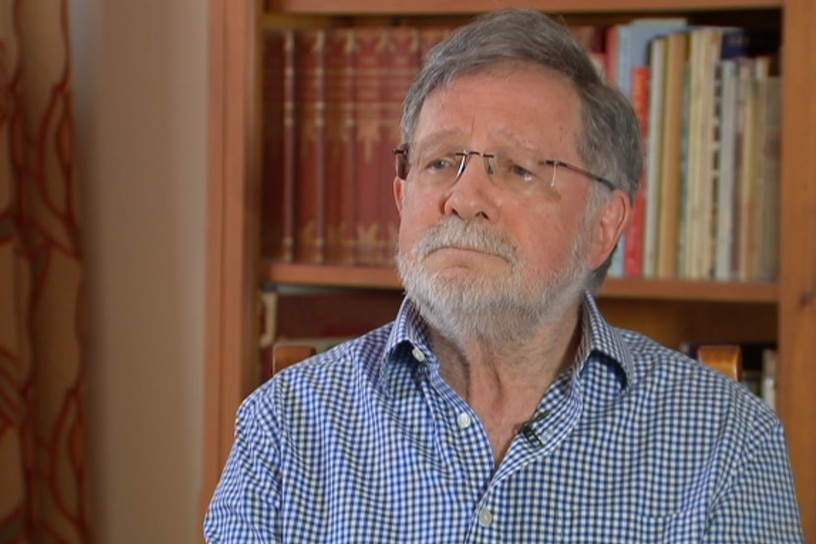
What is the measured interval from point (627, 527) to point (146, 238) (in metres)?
1.04

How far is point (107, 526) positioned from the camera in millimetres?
1991

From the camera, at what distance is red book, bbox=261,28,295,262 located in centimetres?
172

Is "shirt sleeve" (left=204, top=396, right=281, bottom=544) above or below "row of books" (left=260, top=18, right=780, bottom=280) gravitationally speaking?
below

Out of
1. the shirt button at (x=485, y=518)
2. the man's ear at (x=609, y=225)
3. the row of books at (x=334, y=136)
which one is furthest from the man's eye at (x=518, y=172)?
the row of books at (x=334, y=136)

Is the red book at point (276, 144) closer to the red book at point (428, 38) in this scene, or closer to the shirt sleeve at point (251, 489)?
the red book at point (428, 38)

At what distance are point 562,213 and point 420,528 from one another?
36 cm

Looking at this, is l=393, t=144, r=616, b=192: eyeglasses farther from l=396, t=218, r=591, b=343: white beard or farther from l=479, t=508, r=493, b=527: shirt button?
l=479, t=508, r=493, b=527: shirt button

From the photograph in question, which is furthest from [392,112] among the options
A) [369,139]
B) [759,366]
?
[759,366]

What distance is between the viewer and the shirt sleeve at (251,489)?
125cm

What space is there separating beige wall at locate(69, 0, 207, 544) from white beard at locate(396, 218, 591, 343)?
73 cm

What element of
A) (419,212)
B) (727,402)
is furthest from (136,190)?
(727,402)

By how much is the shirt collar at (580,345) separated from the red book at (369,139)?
397 millimetres

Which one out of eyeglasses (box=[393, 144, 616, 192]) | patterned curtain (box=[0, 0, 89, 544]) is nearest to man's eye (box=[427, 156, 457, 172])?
eyeglasses (box=[393, 144, 616, 192])

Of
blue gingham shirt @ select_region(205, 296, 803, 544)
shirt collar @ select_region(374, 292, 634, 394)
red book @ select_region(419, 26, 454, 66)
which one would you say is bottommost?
blue gingham shirt @ select_region(205, 296, 803, 544)
